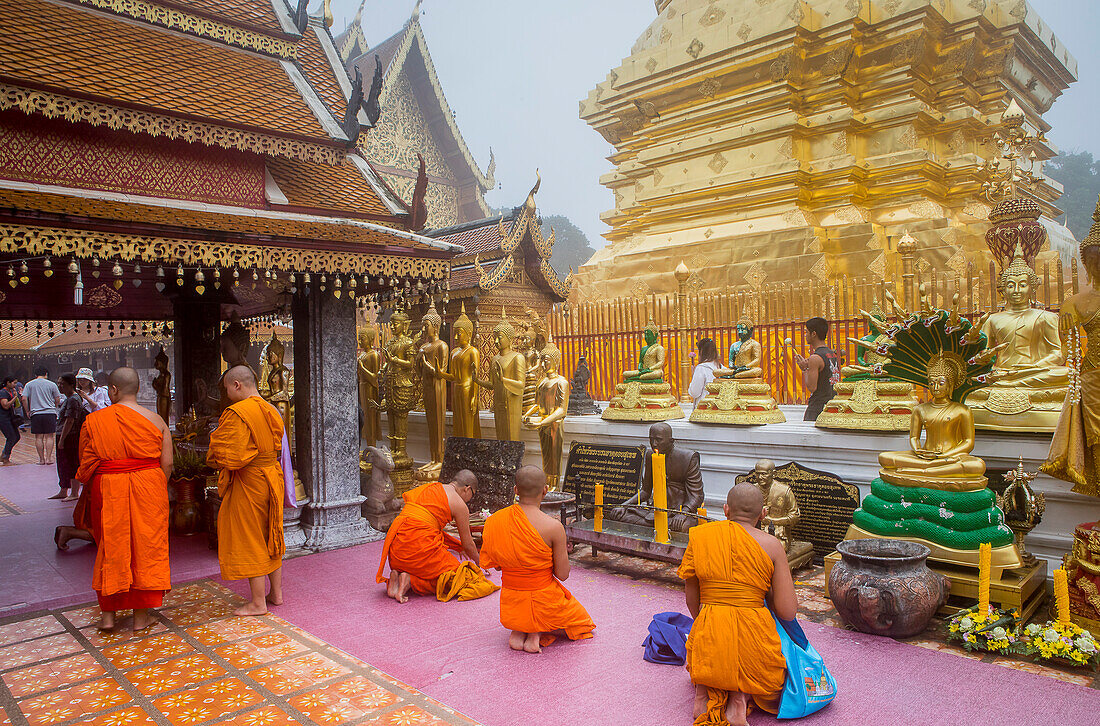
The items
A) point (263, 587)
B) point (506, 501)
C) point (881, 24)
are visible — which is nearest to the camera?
point (263, 587)

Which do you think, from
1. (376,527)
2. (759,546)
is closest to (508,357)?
(376,527)

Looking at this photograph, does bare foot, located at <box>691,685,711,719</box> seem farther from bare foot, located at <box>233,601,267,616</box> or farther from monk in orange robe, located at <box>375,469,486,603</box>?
bare foot, located at <box>233,601,267,616</box>

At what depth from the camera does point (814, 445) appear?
19.6 ft

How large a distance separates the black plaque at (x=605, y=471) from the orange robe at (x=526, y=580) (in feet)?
7.03

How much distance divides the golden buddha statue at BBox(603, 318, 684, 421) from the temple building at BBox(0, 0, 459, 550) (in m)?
2.30

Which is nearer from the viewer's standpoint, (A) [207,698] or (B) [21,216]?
(A) [207,698]

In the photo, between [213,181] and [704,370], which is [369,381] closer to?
[213,181]

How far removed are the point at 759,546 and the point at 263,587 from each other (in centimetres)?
351

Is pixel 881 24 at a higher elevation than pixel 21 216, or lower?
higher

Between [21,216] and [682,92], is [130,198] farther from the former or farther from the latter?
[682,92]

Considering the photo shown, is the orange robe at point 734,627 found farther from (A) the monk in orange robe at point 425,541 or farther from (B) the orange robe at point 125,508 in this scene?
(B) the orange robe at point 125,508

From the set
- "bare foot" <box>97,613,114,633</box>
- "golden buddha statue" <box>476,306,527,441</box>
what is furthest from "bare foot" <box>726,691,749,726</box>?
"golden buddha statue" <box>476,306,527,441</box>

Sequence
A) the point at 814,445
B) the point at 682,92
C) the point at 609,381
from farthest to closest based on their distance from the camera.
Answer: the point at 682,92
the point at 609,381
the point at 814,445

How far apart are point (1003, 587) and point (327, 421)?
218 inches
